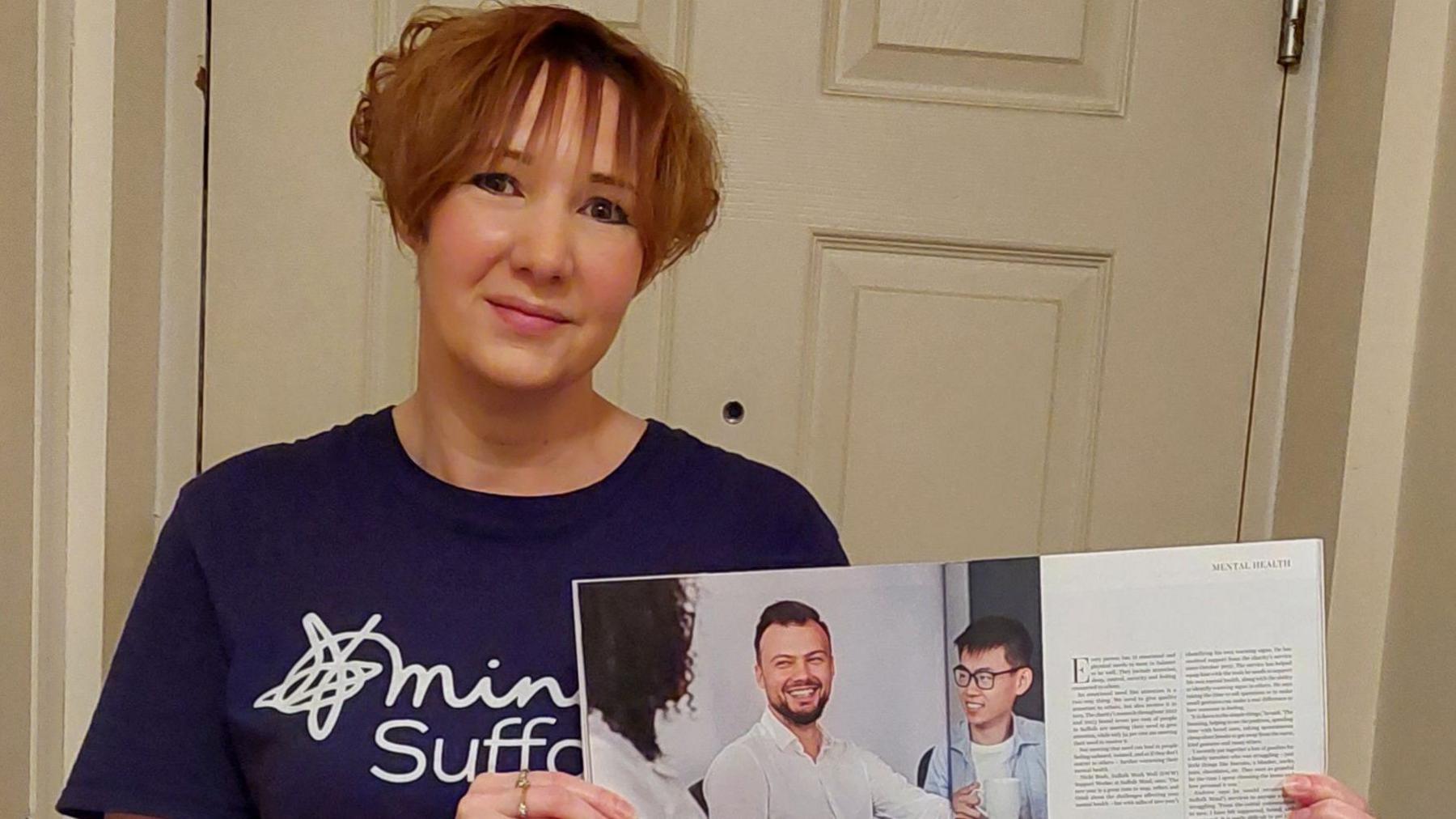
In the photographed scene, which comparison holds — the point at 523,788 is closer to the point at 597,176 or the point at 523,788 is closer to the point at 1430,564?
the point at 597,176

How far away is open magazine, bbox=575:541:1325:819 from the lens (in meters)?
0.71

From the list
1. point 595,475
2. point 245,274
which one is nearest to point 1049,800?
point 595,475

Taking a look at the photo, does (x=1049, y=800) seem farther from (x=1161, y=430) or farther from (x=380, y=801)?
(x=1161, y=430)

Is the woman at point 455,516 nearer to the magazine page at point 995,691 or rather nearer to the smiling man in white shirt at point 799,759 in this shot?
the smiling man in white shirt at point 799,759

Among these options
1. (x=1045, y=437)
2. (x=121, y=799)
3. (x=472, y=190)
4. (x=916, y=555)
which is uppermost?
(x=472, y=190)

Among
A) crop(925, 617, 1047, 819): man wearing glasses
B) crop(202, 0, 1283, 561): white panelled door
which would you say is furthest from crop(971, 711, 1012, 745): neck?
crop(202, 0, 1283, 561): white panelled door

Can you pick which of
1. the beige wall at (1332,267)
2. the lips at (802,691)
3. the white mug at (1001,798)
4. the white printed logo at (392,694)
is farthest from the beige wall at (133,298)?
the beige wall at (1332,267)

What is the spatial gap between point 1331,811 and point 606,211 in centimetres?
54

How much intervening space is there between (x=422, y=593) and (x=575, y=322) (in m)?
0.19

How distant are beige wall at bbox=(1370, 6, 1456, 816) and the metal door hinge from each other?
13cm

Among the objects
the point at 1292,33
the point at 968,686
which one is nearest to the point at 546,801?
the point at 968,686

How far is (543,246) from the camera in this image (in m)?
0.75

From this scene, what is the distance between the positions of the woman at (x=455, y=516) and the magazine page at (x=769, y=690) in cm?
4

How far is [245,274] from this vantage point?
119 centimetres
